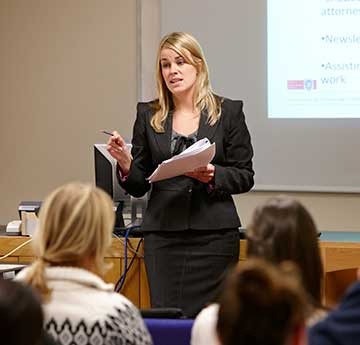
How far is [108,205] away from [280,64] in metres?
2.92

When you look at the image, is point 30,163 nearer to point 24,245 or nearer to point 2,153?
point 2,153

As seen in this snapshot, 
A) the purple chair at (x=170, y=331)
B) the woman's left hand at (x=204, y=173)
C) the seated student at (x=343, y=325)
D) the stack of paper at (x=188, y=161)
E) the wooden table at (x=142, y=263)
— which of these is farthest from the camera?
the wooden table at (x=142, y=263)

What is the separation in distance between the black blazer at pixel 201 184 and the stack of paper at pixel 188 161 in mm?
138

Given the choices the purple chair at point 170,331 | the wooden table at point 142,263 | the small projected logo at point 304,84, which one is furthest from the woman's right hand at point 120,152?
the small projected logo at point 304,84

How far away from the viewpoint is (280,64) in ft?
14.9

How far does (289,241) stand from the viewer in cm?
180

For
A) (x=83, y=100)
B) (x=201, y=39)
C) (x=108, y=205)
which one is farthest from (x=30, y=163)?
(x=108, y=205)

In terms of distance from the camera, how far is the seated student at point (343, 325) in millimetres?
1404

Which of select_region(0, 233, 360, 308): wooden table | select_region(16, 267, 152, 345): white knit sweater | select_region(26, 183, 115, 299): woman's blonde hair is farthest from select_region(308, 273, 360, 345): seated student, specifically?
select_region(0, 233, 360, 308): wooden table

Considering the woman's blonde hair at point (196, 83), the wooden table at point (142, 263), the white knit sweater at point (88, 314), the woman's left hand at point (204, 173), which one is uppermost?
the woman's blonde hair at point (196, 83)

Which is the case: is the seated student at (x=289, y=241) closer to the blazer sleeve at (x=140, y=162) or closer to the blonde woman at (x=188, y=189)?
the blonde woman at (x=188, y=189)

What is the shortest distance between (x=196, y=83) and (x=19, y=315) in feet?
6.42

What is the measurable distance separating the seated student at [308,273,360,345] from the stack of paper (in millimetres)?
1314

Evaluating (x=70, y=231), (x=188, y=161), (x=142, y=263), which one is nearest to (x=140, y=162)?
(x=188, y=161)
